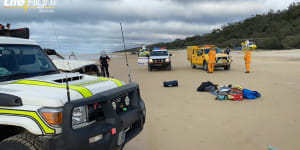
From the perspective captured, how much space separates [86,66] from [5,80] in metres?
→ 7.85

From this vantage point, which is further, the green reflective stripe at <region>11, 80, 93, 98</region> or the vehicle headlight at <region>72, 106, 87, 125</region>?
the green reflective stripe at <region>11, 80, 93, 98</region>

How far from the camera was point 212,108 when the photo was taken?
6.78 meters

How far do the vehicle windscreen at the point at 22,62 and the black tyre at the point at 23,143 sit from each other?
1109mm

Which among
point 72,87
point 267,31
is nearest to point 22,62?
point 72,87

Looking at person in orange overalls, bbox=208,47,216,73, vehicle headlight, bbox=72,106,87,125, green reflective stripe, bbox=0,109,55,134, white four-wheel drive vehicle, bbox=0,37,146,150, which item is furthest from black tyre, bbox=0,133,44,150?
person in orange overalls, bbox=208,47,216,73

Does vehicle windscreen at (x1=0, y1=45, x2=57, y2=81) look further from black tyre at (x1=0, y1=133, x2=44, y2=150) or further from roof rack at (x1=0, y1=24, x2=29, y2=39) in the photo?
roof rack at (x1=0, y1=24, x2=29, y2=39)

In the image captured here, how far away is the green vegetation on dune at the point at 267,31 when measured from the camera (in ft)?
144

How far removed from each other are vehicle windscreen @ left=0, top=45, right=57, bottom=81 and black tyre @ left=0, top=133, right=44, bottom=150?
3.64 feet

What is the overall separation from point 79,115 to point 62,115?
0.21 m

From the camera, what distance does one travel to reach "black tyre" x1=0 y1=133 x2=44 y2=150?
2.42 metres

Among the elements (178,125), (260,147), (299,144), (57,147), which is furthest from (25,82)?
(299,144)

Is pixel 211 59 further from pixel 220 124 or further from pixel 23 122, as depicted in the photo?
pixel 23 122

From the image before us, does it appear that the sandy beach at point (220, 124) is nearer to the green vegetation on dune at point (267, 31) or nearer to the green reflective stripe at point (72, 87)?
the green reflective stripe at point (72, 87)

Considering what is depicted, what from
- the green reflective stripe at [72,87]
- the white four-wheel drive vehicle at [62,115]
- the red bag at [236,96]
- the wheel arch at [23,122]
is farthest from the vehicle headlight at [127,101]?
the red bag at [236,96]
